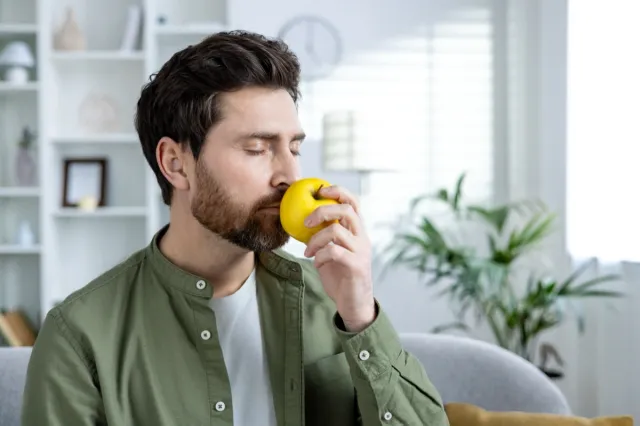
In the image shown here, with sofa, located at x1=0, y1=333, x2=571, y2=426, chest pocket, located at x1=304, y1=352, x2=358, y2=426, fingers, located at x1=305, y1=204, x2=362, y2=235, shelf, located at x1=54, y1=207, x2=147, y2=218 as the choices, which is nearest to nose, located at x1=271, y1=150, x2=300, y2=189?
fingers, located at x1=305, y1=204, x2=362, y2=235

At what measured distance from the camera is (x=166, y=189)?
1.64 m

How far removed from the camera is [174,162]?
1.58 metres

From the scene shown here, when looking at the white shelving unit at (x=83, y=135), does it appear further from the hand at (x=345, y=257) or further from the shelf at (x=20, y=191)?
the hand at (x=345, y=257)

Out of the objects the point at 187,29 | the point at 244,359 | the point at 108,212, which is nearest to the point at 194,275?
the point at 244,359

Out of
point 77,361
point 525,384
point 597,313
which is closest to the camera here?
point 77,361

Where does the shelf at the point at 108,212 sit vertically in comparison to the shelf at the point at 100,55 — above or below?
below

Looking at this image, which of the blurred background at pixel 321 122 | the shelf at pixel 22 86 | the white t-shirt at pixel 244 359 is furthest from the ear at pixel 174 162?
the shelf at pixel 22 86

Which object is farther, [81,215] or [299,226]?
[81,215]

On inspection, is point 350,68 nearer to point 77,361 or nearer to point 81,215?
point 81,215

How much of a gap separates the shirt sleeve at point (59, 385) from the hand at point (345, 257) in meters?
0.41

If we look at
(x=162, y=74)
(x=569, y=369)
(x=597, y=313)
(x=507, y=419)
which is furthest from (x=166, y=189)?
(x=569, y=369)

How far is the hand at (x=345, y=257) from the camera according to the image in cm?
139

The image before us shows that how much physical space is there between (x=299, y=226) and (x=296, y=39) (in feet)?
11.2

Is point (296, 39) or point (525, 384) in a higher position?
point (296, 39)
